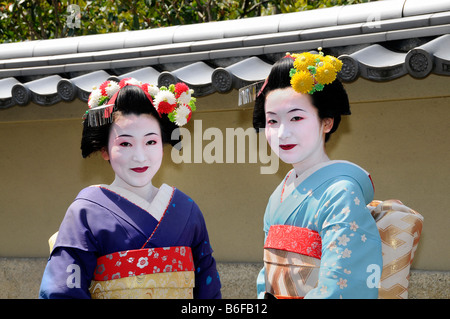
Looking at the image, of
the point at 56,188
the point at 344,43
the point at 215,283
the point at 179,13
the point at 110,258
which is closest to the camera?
the point at 110,258

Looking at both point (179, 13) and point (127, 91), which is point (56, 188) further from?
point (179, 13)

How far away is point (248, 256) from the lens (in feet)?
21.1

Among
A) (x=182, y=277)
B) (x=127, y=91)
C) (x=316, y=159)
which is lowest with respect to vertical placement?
(x=182, y=277)

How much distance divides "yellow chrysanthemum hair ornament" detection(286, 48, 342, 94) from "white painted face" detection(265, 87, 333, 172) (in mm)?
57

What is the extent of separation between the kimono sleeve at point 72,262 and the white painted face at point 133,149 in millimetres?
284

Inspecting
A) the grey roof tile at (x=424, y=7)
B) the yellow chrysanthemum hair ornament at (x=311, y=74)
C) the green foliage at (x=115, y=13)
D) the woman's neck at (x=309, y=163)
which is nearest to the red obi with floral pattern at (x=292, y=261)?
the woman's neck at (x=309, y=163)

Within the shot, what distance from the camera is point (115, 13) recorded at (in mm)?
11438

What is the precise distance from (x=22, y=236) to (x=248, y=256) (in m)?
2.45

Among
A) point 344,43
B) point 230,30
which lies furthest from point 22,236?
point 344,43

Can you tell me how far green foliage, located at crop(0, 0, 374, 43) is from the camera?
34.5ft

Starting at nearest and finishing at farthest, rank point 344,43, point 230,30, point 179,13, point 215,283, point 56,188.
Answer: point 215,283, point 344,43, point 230,30, point 56,188, point 179,13

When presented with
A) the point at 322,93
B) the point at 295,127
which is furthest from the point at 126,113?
the point at 322,93

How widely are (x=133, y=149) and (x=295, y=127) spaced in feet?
2.70

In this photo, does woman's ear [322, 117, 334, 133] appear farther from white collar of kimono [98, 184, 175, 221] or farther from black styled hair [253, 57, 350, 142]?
white collar of kimono [98, 184, 175, 221]
